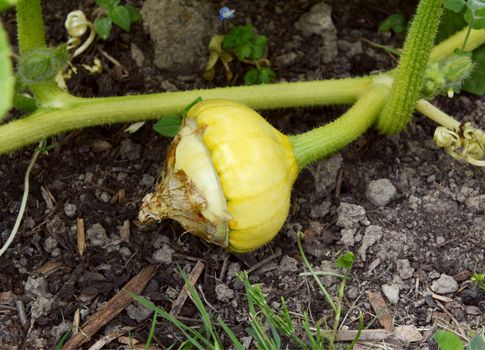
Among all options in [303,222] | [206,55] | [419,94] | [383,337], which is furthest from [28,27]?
[383,337]

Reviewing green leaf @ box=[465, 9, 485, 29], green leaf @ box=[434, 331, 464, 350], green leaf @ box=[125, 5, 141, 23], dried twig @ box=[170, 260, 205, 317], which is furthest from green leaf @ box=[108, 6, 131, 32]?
green leaf @ box=[434, 331, 464, 350]

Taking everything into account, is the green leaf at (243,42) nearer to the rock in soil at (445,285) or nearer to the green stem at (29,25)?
the green stem at (29,25)

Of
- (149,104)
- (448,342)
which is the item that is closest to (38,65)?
(149,104)

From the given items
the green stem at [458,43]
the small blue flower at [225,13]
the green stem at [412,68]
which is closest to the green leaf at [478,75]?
the green stem at [458,43]

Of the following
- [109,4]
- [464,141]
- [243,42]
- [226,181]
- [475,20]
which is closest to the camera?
[226,181]

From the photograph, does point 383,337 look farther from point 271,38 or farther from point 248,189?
point 271,38

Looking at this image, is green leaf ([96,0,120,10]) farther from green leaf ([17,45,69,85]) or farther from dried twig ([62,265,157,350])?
dried twig ([62,265,157,350])

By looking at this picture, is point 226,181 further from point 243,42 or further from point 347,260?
point 243,42
